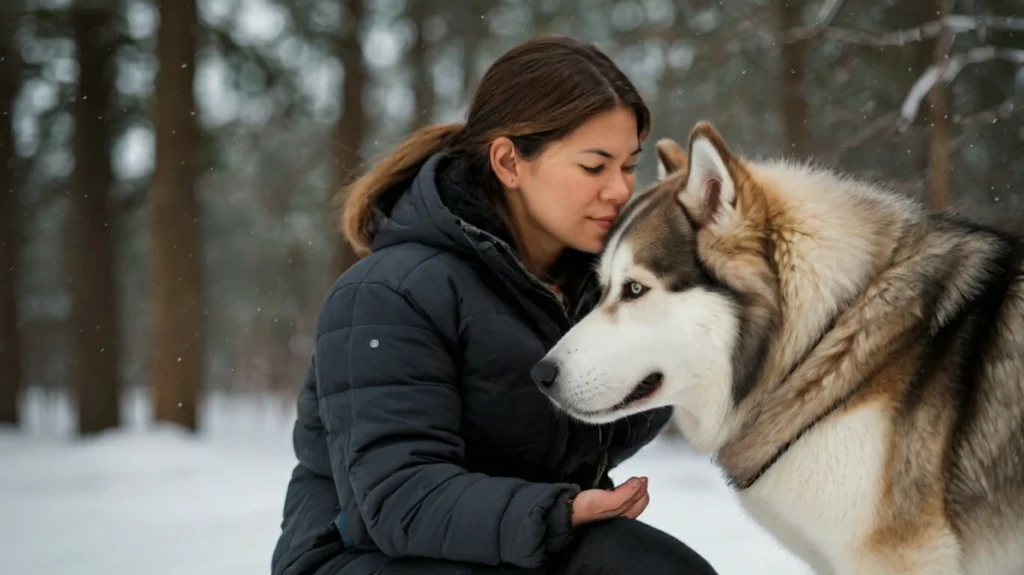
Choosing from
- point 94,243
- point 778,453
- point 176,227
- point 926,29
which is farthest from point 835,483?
point 94,243

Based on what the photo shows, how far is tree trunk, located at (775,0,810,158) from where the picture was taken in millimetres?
8203

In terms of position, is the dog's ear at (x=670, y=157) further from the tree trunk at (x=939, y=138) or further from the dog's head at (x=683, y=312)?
the tree trunk at (x=939, y=138)

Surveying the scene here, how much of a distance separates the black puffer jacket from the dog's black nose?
Answer: 11cm

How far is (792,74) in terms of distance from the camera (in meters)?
8.32

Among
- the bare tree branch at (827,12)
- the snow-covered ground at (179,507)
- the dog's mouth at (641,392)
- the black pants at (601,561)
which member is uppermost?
the bare tree branch at (827,12)

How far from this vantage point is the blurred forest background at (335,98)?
6699 mm

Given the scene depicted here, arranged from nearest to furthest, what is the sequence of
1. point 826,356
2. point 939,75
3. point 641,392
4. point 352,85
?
point 826,356
point 641,392
point 939,75
point 352,85

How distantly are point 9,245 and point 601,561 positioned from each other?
12748 millimetres

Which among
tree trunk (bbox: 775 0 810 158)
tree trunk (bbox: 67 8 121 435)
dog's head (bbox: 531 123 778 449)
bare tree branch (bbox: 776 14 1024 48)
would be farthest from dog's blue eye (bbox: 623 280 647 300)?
tree trunk (bbox: 67 8 121 435)

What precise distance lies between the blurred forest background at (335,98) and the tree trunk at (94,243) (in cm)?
2

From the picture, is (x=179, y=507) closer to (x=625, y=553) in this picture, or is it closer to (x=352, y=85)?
(x=625, y=553)

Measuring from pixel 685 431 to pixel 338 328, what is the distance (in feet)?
3.19

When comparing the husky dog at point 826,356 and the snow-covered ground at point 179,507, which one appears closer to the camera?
the husky dog at point 826,356

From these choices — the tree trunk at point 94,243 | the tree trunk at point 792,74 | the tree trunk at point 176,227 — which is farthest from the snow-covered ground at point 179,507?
the tree trunk at point 792,74
